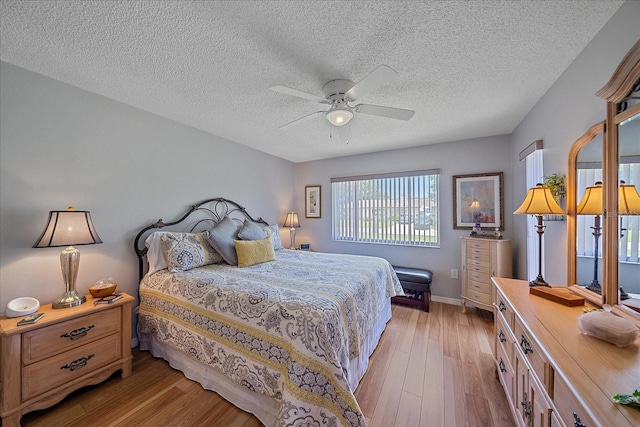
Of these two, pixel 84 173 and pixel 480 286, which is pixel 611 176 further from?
pixel 84 173

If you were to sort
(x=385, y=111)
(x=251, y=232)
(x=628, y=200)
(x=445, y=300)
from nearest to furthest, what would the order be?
(x=628, y=200) < (x=385, y=111) < (x=251, y=232) < (x=445, y=300)

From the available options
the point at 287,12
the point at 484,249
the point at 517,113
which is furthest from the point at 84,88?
the point at 484,249

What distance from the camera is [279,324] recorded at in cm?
144

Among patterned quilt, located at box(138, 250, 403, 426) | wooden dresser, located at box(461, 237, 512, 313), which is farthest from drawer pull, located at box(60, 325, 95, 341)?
wooden dresser, located at box(461, 237, 512, 313)

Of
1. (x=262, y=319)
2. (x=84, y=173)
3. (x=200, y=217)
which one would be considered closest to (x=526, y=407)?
(x=262, y=319)

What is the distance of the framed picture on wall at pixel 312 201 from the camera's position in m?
4.68

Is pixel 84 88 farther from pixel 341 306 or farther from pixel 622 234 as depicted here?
pixel 622 234

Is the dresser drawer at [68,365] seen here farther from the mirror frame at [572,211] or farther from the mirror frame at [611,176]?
the mirror frame at [572,211]

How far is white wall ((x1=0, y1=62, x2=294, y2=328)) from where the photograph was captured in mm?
1735

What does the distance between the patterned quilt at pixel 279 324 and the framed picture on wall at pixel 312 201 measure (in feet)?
7.63

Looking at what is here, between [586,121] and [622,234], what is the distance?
811 millimetres

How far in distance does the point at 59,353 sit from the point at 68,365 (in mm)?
118

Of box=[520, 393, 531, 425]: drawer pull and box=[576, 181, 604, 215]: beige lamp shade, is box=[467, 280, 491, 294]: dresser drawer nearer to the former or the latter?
box=[576, 181, 604, 215]: beige lamp shade

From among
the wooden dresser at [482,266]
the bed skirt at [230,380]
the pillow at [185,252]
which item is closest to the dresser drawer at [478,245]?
the wooden dresser at [482,266]
